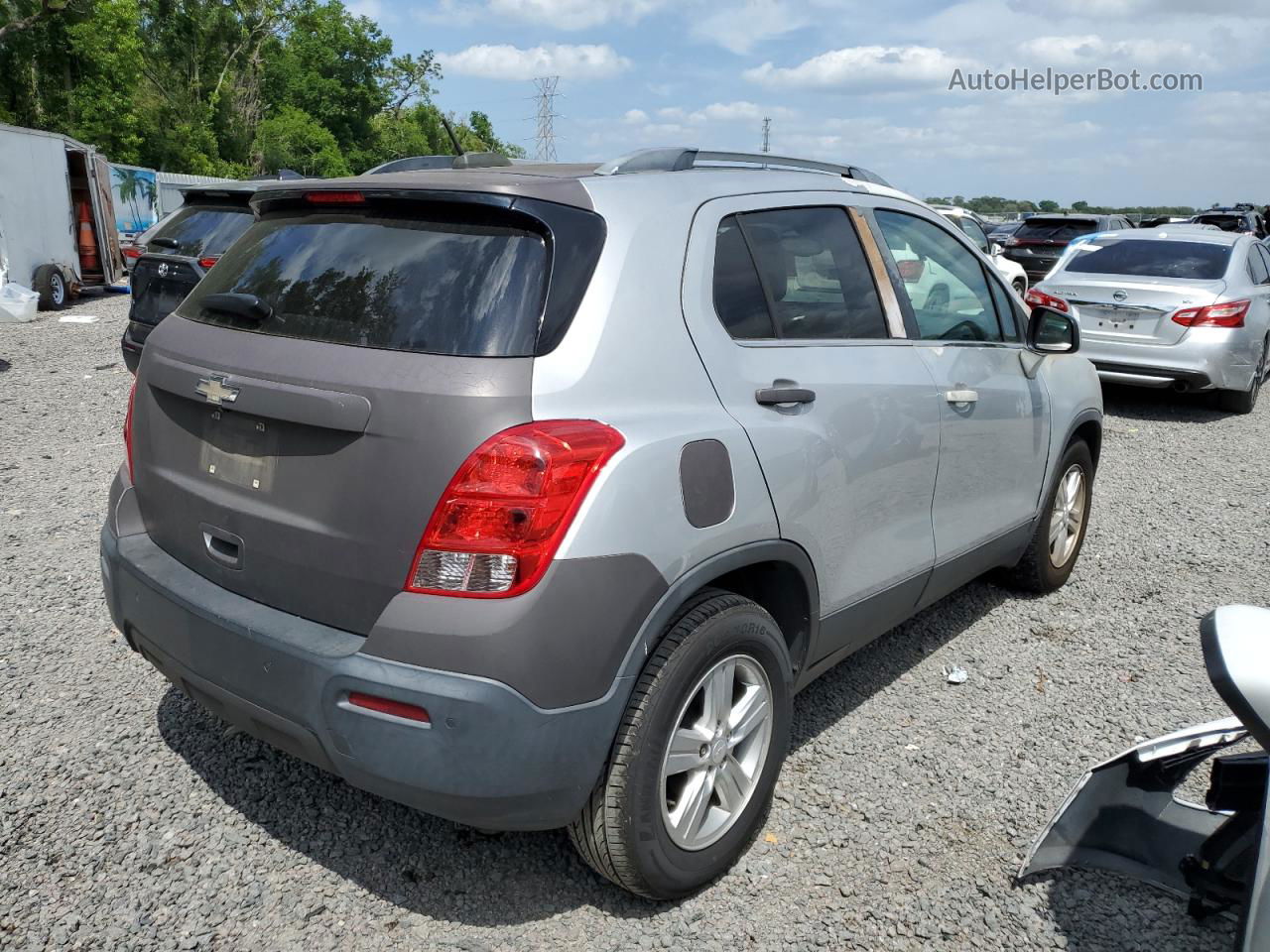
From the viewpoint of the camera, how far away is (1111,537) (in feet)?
20.2

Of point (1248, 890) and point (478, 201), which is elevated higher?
point (478, 201)

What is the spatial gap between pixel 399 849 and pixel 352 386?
4.64ft

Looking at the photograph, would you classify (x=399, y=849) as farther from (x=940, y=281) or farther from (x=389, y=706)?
(x=940, y=281)

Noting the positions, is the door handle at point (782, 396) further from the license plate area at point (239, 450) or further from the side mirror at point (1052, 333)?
the side mirror at point (1052, 333)

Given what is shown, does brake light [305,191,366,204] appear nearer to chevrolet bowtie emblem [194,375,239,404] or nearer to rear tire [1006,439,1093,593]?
chevrolet bowtie emblem [194,375,239,404]

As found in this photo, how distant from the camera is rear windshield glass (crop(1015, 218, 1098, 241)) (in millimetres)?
19203

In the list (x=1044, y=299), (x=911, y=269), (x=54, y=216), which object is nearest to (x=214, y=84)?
(x=54, y=216)

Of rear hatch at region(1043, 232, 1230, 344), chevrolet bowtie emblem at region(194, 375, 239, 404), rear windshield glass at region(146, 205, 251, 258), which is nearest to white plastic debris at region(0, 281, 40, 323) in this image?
rear windshield glass at region(146, 205, 251, 258)

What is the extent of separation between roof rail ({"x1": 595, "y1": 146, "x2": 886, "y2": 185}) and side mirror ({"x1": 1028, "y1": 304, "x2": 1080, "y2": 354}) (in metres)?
1.18

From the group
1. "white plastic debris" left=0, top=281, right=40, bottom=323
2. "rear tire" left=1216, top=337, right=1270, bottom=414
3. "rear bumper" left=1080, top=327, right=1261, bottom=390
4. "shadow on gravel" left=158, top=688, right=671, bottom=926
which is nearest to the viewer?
"shadow on gravel" left=158, top=688, right=671, bottom=926

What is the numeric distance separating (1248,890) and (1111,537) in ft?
14.4

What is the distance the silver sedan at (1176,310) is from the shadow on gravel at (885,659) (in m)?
4.95

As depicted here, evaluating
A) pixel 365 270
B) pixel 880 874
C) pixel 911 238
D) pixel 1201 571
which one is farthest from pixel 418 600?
pixel 1201 571

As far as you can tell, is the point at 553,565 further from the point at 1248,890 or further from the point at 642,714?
the point at 1248,890
